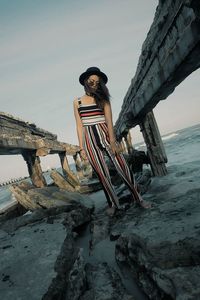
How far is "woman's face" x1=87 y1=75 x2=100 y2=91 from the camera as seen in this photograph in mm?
3318

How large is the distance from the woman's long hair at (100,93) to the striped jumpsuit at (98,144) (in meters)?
0.09

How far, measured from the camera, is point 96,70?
3.28 m

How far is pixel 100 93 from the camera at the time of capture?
3.42 metres

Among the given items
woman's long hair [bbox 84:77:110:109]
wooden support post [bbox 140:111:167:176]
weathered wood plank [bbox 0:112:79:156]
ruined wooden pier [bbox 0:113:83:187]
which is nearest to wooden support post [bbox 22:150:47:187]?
ruined wooden pier [bbox 0:113:83:187]

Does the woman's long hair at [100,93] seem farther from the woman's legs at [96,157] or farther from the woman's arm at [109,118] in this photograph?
the woman's legs at [96,157]

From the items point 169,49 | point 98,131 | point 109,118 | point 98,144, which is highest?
point 169,49

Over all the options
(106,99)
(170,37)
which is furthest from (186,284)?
(106,99)

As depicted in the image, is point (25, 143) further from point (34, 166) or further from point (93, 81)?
point (93, 81)

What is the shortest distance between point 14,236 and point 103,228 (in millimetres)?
1058

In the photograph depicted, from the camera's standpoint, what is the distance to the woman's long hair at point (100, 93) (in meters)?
3.38

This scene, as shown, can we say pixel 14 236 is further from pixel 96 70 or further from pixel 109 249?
pixel 96 70

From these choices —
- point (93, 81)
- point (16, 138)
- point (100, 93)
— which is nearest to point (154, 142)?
point (100, 93)

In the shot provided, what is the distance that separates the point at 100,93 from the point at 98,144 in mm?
675

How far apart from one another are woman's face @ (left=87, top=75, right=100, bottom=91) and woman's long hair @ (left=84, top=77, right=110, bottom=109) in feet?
0.10
